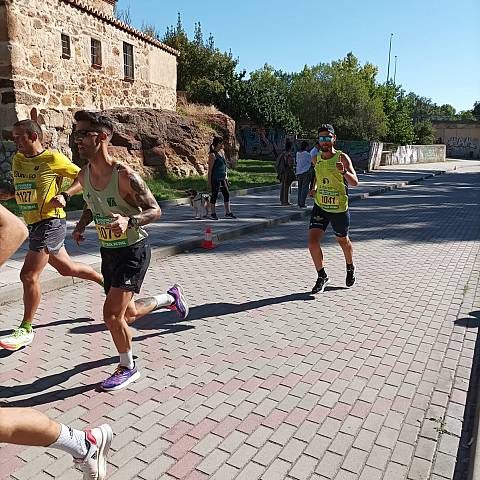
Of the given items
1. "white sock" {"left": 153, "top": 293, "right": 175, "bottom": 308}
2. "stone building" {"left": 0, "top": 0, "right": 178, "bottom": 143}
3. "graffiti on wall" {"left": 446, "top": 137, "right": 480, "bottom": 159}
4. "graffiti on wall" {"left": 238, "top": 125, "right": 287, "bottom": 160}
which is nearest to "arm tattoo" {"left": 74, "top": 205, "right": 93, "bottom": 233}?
"white sock" {"left": 153, "top": 293, "right": 175, "bottom": 308}

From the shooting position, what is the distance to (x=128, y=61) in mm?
17781

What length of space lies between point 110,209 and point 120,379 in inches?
49.1

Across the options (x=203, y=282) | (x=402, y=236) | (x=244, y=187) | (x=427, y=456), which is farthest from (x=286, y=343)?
(x=244, y=187)

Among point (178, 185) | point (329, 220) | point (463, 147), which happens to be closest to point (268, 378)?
point (329, 220)

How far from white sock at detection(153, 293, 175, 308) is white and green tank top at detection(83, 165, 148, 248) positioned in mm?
1155

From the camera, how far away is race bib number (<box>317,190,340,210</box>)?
5.77 m

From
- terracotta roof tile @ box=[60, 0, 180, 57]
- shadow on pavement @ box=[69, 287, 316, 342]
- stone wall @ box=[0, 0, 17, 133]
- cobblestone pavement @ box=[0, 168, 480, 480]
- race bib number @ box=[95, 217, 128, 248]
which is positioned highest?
terracotta roof tile @ box=[60, 0, 180, 57]

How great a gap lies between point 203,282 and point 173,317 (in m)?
1.46

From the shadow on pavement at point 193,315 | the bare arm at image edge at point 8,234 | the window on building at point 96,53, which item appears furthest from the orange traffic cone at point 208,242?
the window on building at point 96,53

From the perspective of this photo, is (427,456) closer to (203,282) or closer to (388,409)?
(388,409)

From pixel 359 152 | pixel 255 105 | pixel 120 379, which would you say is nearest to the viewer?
pixel 120 379

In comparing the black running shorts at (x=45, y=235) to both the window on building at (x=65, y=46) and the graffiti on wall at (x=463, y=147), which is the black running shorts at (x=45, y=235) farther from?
the graffiti on wall at (x=463, y=147)

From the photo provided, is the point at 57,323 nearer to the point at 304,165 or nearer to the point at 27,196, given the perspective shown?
the point at 27,196

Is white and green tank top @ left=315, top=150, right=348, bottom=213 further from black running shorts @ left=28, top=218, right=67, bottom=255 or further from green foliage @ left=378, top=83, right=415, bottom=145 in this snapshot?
green foliage @ left=378, top=83, right=415, bottom=145
